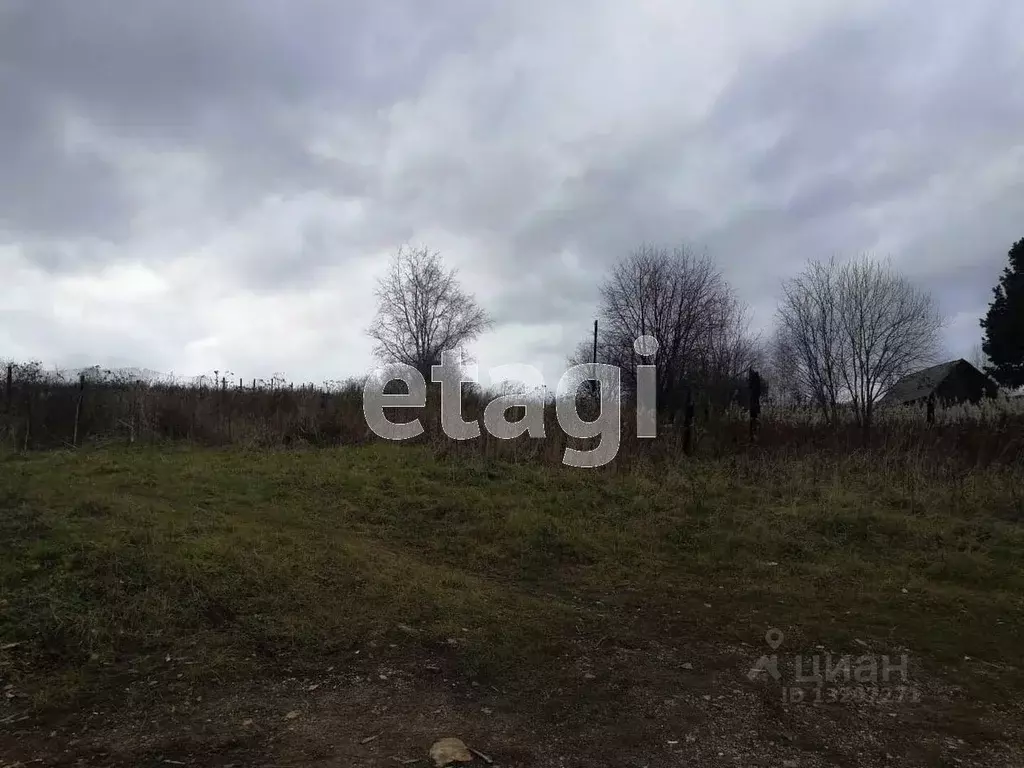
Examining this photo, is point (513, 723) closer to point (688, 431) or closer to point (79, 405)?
point (688, 431)

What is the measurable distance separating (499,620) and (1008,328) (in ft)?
95.9

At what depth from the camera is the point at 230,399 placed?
1641 centimetres

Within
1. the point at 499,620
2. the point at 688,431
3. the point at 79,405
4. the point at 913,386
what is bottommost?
the point at 499,620

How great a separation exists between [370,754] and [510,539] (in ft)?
13.7

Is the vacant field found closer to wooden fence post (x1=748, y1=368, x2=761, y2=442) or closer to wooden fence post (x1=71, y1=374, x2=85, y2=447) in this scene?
wooden fence post (x1=748, y1=368, x2=761, y2=442)

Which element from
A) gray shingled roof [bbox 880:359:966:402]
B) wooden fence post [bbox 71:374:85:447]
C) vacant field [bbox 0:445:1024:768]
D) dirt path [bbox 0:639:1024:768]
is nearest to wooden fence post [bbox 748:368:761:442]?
vacant field [bbox 0:445:1024:768]

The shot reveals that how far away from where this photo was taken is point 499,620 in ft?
16.4

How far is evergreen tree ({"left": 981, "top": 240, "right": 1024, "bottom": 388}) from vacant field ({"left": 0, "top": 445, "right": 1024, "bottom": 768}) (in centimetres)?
2157

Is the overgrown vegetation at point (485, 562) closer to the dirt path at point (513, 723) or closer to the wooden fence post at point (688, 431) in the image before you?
the dirt path at point (513, 723)

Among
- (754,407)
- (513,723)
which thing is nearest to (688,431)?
(754,407)

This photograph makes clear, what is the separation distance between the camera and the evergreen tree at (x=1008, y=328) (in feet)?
87.0

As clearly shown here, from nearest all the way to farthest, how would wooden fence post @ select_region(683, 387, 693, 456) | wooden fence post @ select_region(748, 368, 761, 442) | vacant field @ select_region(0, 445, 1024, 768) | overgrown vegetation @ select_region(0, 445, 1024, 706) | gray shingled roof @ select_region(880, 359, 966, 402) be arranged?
vacant field @ select_region(0, 445, 1024, 768)
overgrown vegetation @ select_region(0, 445, 1024, 706)
wooden fence post @ select_region(683, 387, 693, 456)
wooden fence post @ select_region(748, 368, 761, 442)
gray shingled roof @ select_region(880, 359, 966, 402)

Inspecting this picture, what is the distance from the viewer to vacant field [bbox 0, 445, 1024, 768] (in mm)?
3369

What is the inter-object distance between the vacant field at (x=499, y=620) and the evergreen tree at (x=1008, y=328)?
21.6m
